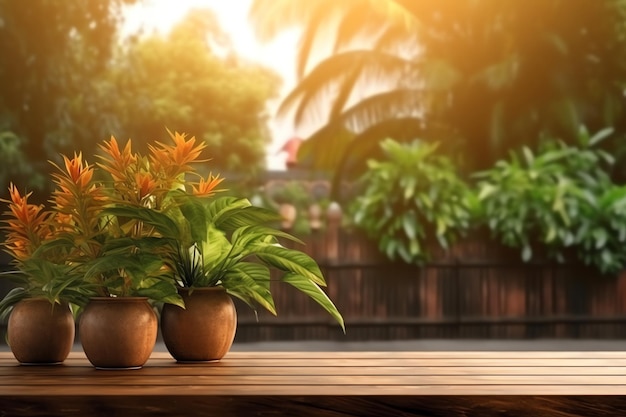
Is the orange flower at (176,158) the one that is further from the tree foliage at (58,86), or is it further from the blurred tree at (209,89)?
the blurred tree at (209,89)

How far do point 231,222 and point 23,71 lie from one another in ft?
47.7

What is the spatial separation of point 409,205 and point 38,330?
10240mm

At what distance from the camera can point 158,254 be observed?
2021mm

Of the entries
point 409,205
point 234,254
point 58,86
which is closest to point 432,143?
point 409,205

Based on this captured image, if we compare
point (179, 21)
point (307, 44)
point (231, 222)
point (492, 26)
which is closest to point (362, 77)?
point (307, 44)

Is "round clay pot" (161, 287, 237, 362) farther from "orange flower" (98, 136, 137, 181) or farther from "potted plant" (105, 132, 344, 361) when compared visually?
"orange flower" (98, 136, 137, 181)

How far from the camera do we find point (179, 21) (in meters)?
38.4

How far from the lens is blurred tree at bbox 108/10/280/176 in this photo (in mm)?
29453

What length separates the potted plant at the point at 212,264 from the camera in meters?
2.00

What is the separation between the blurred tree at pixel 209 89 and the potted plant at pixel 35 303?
23.4 metres

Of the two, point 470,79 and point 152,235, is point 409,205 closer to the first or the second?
point 470,79

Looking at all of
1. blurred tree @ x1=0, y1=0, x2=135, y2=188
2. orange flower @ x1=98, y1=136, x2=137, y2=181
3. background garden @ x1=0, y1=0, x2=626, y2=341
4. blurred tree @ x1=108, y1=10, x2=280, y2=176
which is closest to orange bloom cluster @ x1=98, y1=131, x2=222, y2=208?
orange flower @ x1=98, y1=136, x2=137, y2=181

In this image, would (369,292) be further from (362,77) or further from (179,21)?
(179,21)

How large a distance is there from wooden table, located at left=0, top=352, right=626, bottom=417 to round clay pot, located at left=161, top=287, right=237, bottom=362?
0.11 feet
